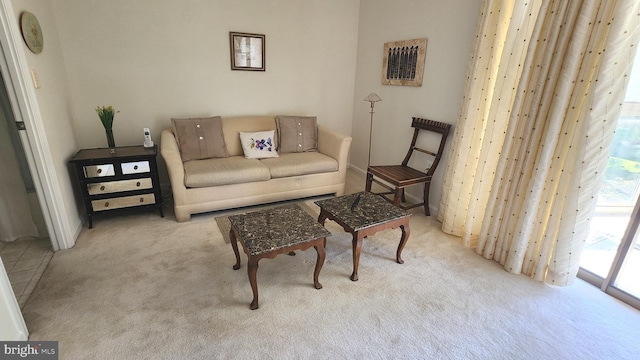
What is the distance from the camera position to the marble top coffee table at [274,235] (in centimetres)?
173

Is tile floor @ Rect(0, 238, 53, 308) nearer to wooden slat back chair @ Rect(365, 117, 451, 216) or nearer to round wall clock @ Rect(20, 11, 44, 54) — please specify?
round wall clock @ Rect(20, 11, 44, 54)

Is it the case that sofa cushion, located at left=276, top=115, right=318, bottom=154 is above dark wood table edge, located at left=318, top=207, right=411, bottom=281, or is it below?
above

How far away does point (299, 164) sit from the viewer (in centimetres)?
319

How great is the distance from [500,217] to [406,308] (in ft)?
3.46

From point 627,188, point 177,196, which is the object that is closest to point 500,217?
point 627,188

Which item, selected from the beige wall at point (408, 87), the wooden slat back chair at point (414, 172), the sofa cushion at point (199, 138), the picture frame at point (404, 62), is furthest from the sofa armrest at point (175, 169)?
the picture frame at point (404, 62)

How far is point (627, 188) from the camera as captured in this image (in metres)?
1.90

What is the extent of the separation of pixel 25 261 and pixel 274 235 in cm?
191

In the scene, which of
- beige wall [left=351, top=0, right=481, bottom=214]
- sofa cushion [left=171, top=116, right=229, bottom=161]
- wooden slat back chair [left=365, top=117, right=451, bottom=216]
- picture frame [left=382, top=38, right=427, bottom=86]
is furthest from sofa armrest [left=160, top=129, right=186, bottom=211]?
Result: picture frame [left=382, top=38, right=427, bottom=86]

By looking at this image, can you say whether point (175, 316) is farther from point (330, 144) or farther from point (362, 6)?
point (362, 6)

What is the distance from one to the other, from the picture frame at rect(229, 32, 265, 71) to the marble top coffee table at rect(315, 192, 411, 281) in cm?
215

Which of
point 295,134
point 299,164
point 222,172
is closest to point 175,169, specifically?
point 222,172

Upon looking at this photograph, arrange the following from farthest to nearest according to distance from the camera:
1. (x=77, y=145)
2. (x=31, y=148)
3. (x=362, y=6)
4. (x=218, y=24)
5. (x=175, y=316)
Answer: (x=362, y=6) → (x=218, y=24) → (x=77, y=145) → (x=31, y=148) → (x=175, y=316)
